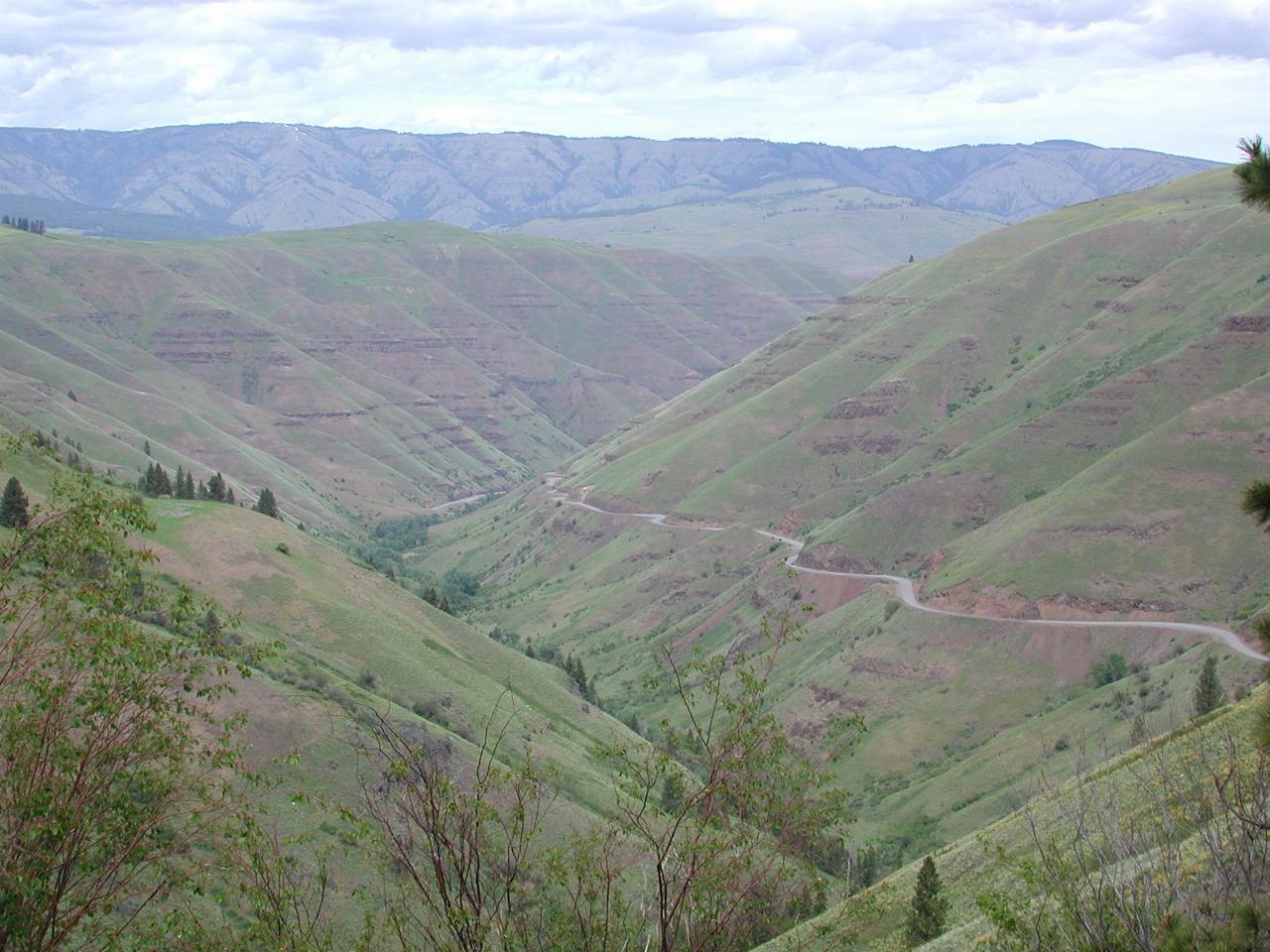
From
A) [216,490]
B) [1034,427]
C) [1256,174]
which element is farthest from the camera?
[1034,427]

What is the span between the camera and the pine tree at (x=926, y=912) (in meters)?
40.2

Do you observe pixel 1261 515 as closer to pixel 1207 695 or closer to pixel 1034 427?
pixel 1207 695

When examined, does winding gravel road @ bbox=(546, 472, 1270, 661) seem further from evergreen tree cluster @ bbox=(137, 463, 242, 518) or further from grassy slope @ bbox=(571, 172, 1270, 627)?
evergreen tree cluster @ bbox=(137, 463, 242, 518)

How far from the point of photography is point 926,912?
132ft

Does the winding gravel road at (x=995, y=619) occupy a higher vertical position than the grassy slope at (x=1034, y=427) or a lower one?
lower

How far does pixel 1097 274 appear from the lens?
166m

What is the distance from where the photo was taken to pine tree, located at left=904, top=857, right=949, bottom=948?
40.2m

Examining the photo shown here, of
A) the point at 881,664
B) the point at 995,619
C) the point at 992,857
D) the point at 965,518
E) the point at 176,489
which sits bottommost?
the point at 881,664

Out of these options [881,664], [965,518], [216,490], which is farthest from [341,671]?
[965,518]

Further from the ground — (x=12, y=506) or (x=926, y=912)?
(x=12, y=506)

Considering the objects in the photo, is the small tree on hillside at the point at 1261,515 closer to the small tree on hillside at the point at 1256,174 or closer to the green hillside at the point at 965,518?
the small tree on hillside at the point at 1256,174

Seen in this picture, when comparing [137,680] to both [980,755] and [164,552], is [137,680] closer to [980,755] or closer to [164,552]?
[164,552]

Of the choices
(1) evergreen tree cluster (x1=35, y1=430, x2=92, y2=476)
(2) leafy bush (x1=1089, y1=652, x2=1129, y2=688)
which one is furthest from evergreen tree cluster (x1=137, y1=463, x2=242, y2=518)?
(2) leafy bush (x1=1089, y1=652, x2=1129, y2=688)

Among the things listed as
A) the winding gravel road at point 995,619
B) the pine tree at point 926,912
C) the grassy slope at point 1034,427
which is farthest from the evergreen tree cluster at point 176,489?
the pine tree at point 926,912
